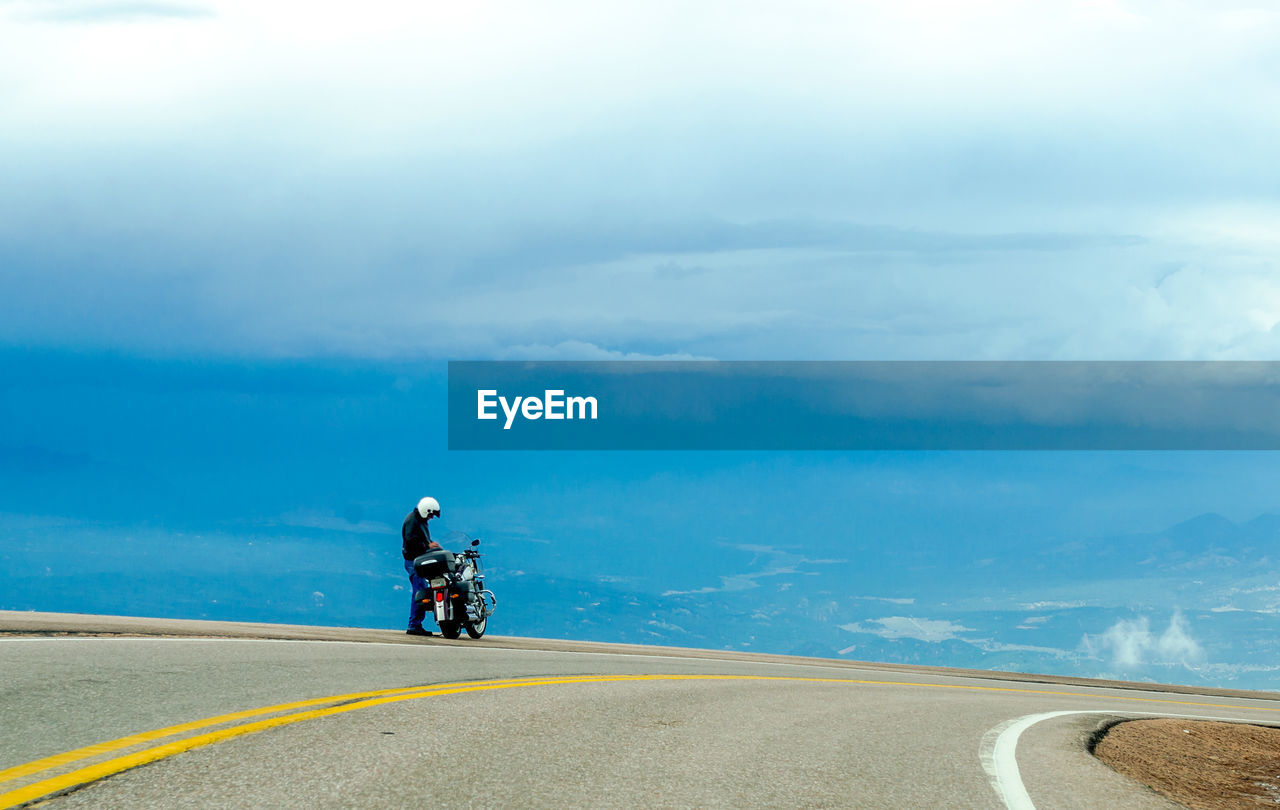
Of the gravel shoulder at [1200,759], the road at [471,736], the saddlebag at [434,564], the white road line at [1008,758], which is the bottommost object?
the gravel shoulder at [1200,759]

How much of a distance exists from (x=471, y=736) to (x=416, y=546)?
9896 mm

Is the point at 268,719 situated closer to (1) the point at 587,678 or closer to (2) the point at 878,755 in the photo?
(2) the point at 878,755

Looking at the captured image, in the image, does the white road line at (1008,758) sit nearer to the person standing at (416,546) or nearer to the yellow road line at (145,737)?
the yellow road line at (145,737)

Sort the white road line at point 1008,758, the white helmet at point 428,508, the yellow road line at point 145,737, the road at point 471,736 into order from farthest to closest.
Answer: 1. the white helmet at point 428,508
2. the white road line at point 1008,758
3. the road at point 471,736
4. the yellow road line at point 145,737

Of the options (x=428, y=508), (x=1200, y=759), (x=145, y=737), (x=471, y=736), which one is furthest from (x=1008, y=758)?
(x=428, y=508)

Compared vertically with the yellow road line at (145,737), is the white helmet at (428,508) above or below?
above

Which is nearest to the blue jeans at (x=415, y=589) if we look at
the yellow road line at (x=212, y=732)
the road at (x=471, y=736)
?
the road at (x=471, y=736)

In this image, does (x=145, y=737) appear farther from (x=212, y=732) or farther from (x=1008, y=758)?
(x=1008, y=758)

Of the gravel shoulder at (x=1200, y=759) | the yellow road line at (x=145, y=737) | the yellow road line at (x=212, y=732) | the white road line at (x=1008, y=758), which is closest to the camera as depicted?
the yellow road line at (x=212, y=732)

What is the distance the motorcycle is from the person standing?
0.11 meters

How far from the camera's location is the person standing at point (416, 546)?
1658 cm

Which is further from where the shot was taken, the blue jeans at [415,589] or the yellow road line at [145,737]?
the blue jeans at [415,589]

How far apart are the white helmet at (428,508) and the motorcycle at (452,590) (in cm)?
66

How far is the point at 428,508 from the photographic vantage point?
16.4m
